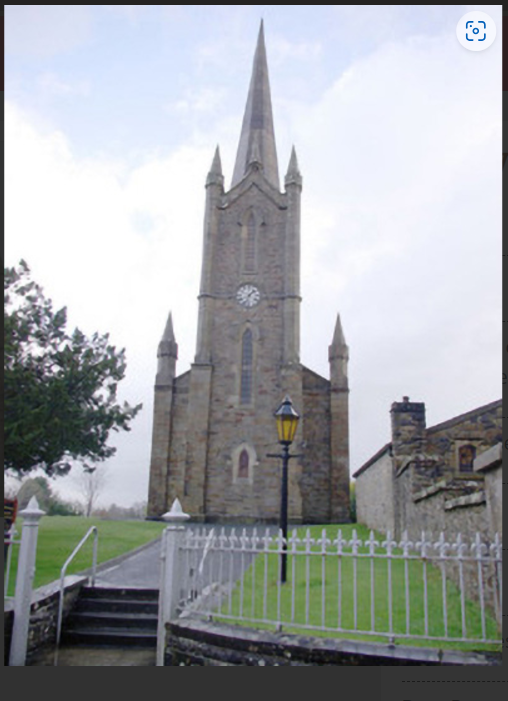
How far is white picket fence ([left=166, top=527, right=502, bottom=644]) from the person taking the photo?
596 centimetres

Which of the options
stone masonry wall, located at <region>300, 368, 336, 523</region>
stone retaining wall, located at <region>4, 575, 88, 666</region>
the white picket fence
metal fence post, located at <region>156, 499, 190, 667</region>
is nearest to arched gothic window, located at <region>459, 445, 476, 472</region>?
the white picket fence

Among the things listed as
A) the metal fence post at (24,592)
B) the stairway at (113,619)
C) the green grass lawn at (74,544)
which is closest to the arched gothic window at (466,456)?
the green grass lawn at (74,544)

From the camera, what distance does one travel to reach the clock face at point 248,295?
31719mm

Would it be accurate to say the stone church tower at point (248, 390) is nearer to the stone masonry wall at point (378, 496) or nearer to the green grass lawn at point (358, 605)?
the stone masonry wall at point (378, 496)

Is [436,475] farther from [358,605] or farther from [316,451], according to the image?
[316,451]

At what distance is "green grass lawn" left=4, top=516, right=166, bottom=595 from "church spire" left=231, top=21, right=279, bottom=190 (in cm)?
2266

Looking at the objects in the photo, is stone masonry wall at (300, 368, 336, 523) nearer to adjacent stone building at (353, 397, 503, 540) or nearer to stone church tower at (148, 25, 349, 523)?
stone church tower at (148, 25, 349, 523)

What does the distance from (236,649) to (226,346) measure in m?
25.1

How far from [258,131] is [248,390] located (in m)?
18.8

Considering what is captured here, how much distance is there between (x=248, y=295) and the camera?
31.9m

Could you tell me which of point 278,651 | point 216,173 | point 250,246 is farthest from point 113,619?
point 216,173

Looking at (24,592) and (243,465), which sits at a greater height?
(243,465)

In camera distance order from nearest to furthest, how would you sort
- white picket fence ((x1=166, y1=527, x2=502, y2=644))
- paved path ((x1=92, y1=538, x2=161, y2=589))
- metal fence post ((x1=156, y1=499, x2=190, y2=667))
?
white picket fence ((x1=166, y1=527, x2=502, y2=644))
metal fence post ((x1=156, y1=499, x2=190, y2=667))
paved path ((x1=92, y1=538, x2=161, y2=589))

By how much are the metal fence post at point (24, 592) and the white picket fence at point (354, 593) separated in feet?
6.10
